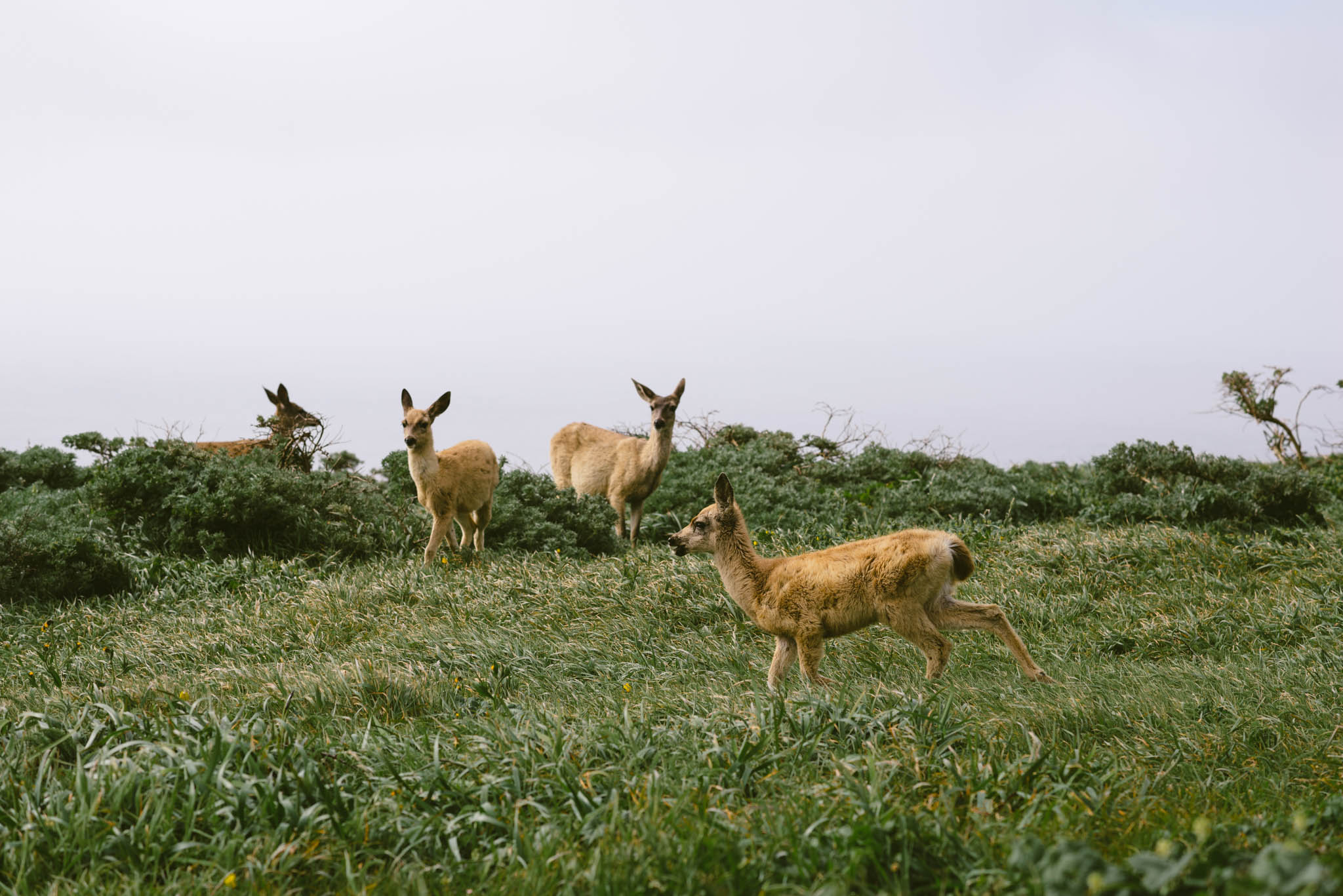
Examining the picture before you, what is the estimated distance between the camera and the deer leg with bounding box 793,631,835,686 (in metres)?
5.73

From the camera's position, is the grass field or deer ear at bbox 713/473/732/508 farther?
deer ear at bbox 713/473/732/508

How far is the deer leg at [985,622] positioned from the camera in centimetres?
584

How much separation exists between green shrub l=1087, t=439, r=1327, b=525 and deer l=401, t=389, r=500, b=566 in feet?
25.5

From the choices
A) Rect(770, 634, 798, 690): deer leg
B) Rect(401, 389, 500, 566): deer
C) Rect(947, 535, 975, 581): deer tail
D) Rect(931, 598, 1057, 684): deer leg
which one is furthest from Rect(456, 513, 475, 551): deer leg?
Rect(947, 535, 975, 581): deer tail

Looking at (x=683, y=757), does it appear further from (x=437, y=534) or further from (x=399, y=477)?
(x=399, y=477)

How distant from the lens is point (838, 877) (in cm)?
289

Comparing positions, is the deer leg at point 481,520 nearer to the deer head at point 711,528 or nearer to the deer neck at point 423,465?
the deer neck at point 423,465

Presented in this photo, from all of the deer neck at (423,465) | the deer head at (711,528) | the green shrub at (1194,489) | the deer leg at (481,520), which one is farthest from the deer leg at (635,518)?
the deer head at (711,528)

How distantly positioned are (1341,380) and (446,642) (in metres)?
18.6

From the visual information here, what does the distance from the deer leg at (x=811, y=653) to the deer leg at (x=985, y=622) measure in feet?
2.60

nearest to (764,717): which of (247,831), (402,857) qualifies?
(402,857)

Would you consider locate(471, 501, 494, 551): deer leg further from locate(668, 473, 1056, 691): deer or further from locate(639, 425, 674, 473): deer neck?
locate(668, 473, 1056, 691): deer

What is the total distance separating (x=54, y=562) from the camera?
1026 centimetres

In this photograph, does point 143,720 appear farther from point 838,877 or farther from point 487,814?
point 838,877
